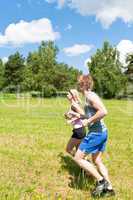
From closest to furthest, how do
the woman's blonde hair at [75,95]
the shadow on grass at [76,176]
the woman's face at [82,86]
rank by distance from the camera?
the woman's face at [82,86]
the shadow on grass at [76,176]
the woman's blonde hair at [75,95]

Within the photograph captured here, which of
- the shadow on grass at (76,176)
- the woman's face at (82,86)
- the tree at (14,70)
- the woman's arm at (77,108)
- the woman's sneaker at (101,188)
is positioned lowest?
the shadow on grass at (76,176)

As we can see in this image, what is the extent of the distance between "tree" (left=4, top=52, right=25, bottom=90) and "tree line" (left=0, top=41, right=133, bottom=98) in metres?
3.75

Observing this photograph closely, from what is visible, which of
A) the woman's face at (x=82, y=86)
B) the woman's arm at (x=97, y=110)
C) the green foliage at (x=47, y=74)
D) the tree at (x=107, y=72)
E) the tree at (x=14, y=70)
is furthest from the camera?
the tree at (x=14, y=70)

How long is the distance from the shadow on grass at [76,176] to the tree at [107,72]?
55005 millimetres

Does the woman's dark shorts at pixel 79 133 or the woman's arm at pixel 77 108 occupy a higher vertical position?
the woman's arm at pixel 77 108

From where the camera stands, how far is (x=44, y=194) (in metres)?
6.96

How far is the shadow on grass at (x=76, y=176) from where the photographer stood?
7552 mm

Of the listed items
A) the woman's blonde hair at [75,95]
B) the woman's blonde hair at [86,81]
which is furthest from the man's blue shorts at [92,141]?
the woman's blonde hair at [75,95]

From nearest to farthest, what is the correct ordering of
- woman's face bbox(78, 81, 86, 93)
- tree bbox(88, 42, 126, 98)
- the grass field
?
1. woman's face bbox(78, 81, 86, 93)
2. the grass field
3. tree bbox(88, 42, 126, 98)

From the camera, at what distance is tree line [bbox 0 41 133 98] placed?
220 ft

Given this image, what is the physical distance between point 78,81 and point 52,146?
483cm

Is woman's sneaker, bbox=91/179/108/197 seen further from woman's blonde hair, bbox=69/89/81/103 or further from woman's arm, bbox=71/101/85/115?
woman's blonde hair, bbox=69/89/81/103

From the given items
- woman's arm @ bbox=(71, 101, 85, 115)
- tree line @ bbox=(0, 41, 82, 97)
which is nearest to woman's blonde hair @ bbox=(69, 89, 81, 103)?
woman's arm @ bbox=(71, 101, 85, 115)

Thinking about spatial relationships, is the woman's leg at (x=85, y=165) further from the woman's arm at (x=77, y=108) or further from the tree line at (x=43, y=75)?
the tree line at (x=43, y=75)
